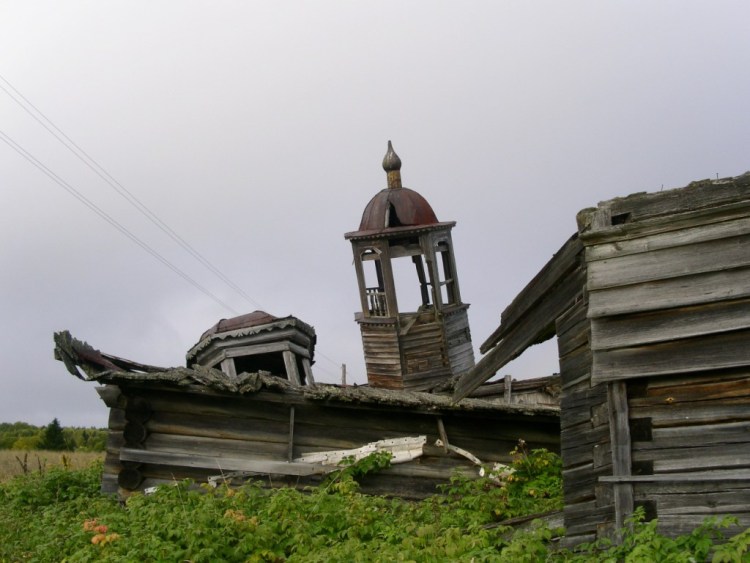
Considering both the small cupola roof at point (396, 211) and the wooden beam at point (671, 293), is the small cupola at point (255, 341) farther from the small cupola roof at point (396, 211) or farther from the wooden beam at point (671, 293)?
the wooden beam at point (671, 293)

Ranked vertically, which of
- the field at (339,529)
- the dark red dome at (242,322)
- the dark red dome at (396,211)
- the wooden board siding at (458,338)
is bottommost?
the field at (339,529)

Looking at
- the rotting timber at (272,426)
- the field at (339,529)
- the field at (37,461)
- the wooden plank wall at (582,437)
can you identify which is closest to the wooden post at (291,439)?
the rotting timber at (272,426)

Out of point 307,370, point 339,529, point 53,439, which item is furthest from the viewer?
point 53,439

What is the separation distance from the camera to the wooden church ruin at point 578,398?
26.3ft

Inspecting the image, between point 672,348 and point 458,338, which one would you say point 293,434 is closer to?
point 672,348

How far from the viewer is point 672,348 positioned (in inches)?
323

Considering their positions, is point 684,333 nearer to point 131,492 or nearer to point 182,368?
point 182,368

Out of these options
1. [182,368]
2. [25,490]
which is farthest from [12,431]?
[182,368]

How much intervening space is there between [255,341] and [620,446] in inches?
412

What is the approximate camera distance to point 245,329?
1764 cm

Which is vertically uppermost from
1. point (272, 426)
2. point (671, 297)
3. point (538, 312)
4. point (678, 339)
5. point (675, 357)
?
point (538, 312)

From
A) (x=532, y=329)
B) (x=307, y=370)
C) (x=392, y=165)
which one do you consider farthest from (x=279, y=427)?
(x=392, y=165)

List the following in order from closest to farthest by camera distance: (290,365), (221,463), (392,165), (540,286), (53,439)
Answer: (540,286) < (221,463) < (290,365) < (392,165) < (53,439)

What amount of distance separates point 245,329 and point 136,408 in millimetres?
3244
